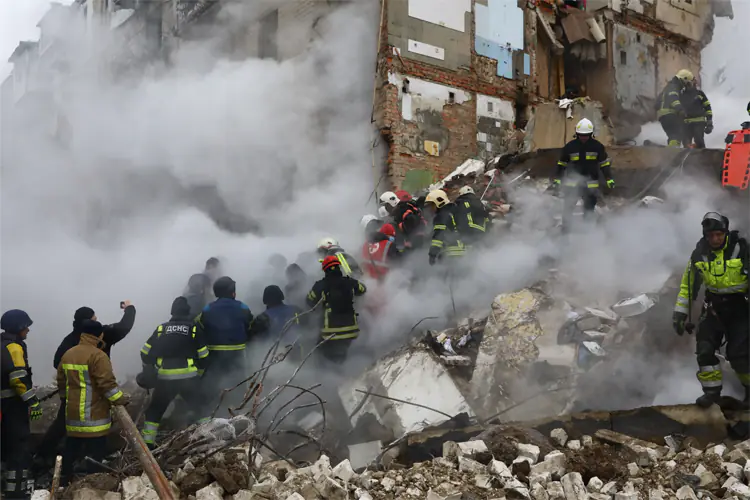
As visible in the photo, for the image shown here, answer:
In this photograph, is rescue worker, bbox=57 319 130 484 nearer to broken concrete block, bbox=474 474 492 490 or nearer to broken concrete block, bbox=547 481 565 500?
broken concrete block, bbox=474 474 492 490

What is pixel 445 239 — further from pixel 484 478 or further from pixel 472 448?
pixel 484 478

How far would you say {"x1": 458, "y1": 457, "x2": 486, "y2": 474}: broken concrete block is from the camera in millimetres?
4438

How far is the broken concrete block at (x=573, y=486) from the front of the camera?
4184mm

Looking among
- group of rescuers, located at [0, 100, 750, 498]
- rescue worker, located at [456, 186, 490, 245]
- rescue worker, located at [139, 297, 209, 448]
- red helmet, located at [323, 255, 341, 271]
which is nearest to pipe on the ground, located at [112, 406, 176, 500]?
group of rescuers, located at [0, 100, 750, 498]

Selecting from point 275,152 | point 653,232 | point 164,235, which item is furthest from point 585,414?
point 275,152

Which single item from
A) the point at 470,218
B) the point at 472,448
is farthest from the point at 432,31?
the point at 472,448

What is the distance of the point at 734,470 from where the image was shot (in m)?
4.33

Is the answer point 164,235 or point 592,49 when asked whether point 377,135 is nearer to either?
point 164,235

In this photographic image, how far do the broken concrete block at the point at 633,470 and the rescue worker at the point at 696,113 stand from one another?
6344mm

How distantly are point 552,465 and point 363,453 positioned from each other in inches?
67.1

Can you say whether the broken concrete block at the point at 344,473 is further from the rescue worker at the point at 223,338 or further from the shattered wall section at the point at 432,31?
the shattered wall section at the point at 432,31

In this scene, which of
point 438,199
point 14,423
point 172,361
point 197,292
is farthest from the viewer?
point 438,199

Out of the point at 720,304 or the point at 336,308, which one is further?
the point at 336,308

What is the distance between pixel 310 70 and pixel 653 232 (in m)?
6.87
